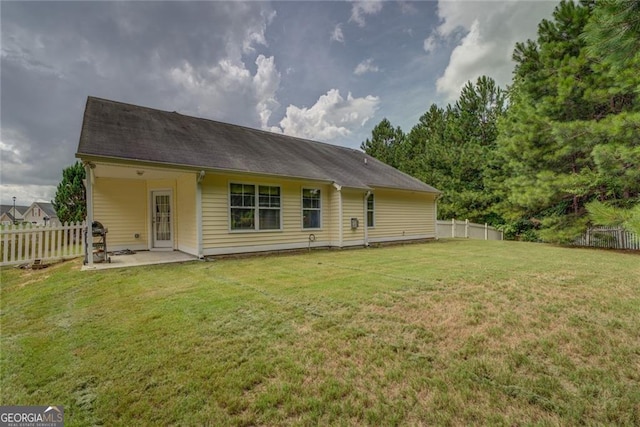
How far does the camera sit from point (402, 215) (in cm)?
1323

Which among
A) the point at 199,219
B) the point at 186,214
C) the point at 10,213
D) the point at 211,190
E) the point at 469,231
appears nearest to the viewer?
the point at 199,219

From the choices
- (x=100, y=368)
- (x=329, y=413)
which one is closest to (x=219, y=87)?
(x=100, y=368)

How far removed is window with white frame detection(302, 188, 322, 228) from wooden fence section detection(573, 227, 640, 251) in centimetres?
1176

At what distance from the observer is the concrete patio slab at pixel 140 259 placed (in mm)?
6900

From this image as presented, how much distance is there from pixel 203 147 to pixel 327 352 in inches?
321

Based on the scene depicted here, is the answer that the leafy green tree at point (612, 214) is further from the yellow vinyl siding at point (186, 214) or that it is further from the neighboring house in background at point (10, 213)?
the neighboring house in background at point (10, 213)

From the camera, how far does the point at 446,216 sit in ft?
64.2

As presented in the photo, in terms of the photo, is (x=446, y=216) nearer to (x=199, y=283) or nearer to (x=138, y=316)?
(x=199, y=283)

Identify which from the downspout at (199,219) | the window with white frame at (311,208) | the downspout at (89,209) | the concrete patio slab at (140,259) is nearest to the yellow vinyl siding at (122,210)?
the concrete patio slab at (140,259)

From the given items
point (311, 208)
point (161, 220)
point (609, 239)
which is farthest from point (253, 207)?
point (609, 239)

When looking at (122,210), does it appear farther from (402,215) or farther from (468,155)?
(468,155)

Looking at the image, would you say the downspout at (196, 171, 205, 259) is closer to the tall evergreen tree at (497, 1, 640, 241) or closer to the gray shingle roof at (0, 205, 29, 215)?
the tall evergreen tree at (497, 1, 640, 241)

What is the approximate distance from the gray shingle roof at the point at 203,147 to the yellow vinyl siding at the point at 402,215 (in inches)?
22.4

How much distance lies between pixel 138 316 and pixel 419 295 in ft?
13.2
